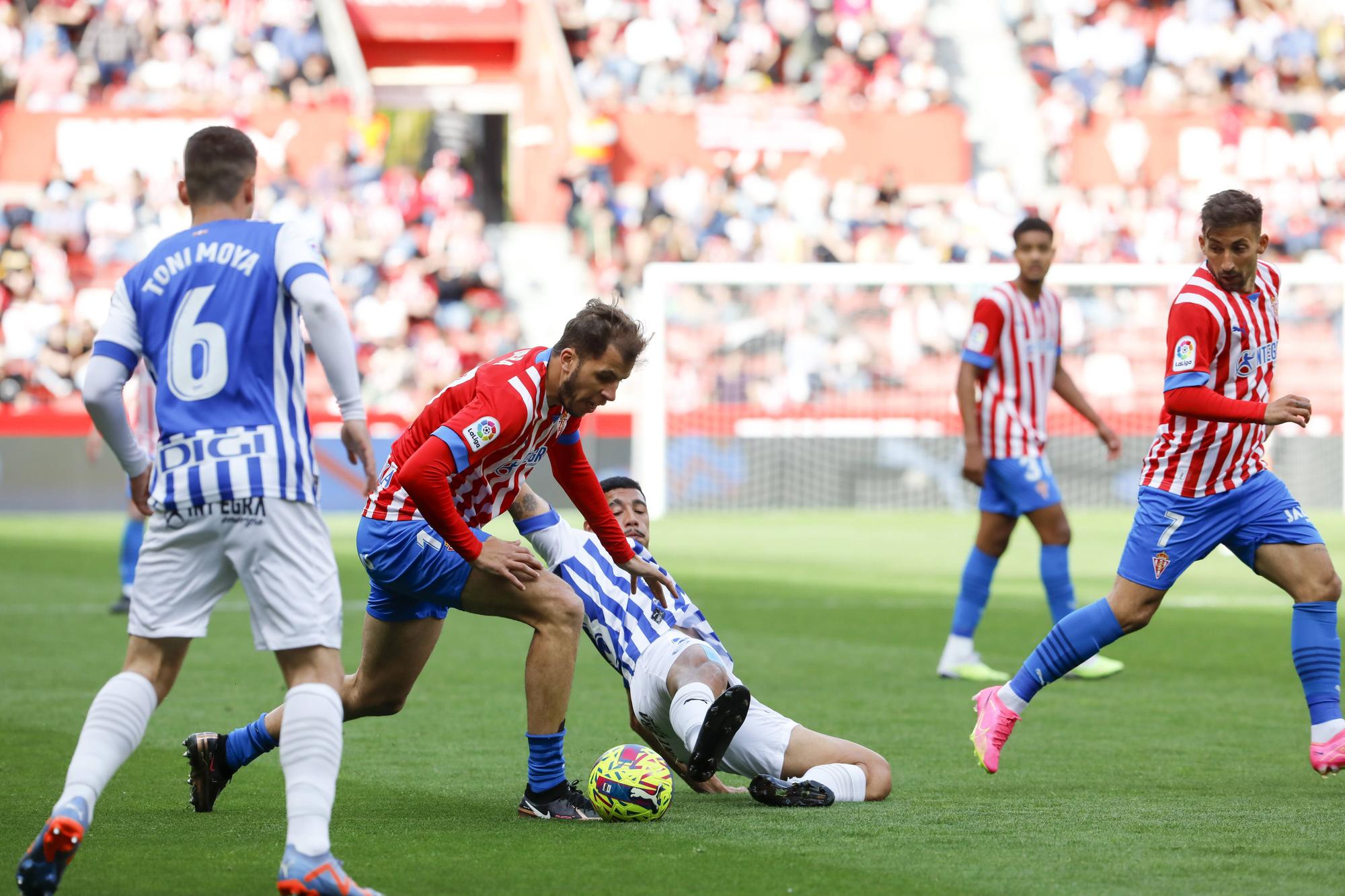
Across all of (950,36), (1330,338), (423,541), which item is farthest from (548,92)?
(423,541)

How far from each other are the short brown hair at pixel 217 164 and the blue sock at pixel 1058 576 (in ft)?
18.7

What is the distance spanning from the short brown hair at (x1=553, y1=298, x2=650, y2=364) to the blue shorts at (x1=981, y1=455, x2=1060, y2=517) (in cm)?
433

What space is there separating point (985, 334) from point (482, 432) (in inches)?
184

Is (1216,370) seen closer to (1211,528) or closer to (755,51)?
(1211,528)

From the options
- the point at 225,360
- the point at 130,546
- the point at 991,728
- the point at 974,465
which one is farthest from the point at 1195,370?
the point at 130,546

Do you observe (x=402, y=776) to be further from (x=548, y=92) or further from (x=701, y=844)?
(x=548, y=92)

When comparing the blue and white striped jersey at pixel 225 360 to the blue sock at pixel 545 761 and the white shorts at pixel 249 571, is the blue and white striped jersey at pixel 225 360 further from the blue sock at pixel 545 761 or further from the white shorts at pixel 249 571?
the blue sock at pixel 545 761

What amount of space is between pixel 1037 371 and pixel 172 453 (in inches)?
232

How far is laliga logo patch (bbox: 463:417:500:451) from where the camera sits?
5.18m

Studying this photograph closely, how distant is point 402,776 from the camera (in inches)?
248

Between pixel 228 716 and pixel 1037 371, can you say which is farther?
pixel 1037 371

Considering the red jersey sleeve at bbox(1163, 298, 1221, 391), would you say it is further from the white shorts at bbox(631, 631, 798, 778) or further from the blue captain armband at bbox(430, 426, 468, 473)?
the blue captain armband at bbox(430, 426, 468, 473)

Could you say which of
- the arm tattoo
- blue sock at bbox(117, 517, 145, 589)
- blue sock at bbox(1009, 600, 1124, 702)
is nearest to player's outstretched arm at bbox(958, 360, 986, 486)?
blue sock at bbox(1009, 600, 1124, 702)

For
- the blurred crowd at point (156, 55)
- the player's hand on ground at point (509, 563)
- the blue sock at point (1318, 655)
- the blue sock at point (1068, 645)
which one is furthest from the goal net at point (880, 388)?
the player's hand on ground at point (509, 563)
